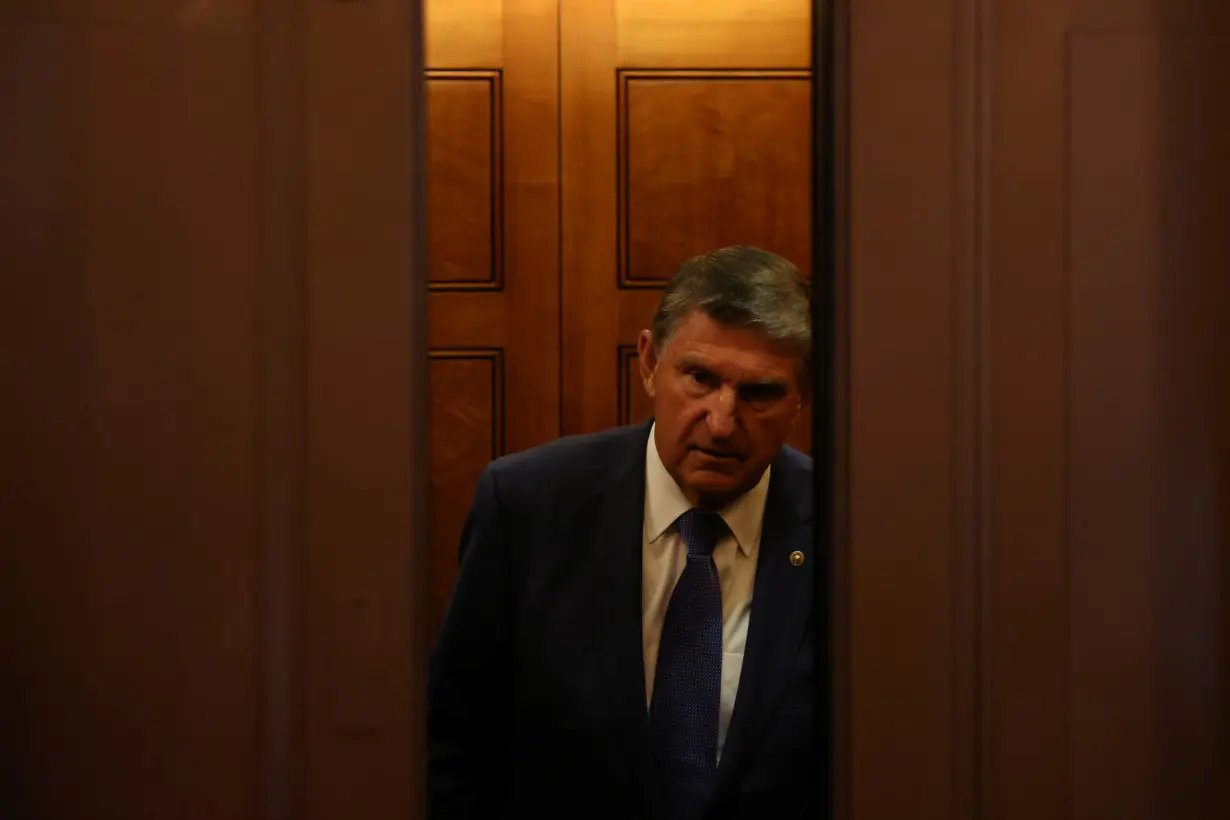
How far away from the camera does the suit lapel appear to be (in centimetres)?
178

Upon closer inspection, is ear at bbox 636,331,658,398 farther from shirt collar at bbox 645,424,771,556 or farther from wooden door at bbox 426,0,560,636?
wooden door at bbox 426,0,560,636

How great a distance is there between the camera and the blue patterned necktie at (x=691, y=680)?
1.79m

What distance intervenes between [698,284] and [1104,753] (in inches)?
42.8

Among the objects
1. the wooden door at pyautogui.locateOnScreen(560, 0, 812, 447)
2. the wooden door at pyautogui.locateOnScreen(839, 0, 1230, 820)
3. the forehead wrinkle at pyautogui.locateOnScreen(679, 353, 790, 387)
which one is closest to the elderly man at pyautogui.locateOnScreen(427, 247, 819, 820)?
the forehead wrinkle at pyautogui.locateOnScreen(679, 353, 790, 387)

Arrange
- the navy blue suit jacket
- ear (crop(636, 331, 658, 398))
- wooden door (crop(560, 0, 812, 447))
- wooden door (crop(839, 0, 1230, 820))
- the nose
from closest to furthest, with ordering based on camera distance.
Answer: wooden door (crop(839, 0, 1230, 820))
the navy blue suit jacket
the nose
ear (crop(636, 331, 658, 398))
wooden door (crop(560, 0, 812, 447))

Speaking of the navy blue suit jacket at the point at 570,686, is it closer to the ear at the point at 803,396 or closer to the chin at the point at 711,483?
the chin at the point at 711,483

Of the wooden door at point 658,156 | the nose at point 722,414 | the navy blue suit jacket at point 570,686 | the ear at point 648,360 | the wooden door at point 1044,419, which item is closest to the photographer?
the wooden door at point 1044,419

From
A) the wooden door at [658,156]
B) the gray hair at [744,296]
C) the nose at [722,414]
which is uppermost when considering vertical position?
the wooden door at [658,156]

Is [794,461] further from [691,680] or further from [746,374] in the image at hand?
[691,680]

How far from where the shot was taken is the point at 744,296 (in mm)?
1959

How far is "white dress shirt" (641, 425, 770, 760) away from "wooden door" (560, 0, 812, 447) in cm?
37

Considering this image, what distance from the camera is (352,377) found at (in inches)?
47.0

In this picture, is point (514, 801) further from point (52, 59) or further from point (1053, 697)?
point (52, 59)

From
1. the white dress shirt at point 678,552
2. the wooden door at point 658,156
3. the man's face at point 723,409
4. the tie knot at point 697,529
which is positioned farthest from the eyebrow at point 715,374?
the wooden door at point 658,156
